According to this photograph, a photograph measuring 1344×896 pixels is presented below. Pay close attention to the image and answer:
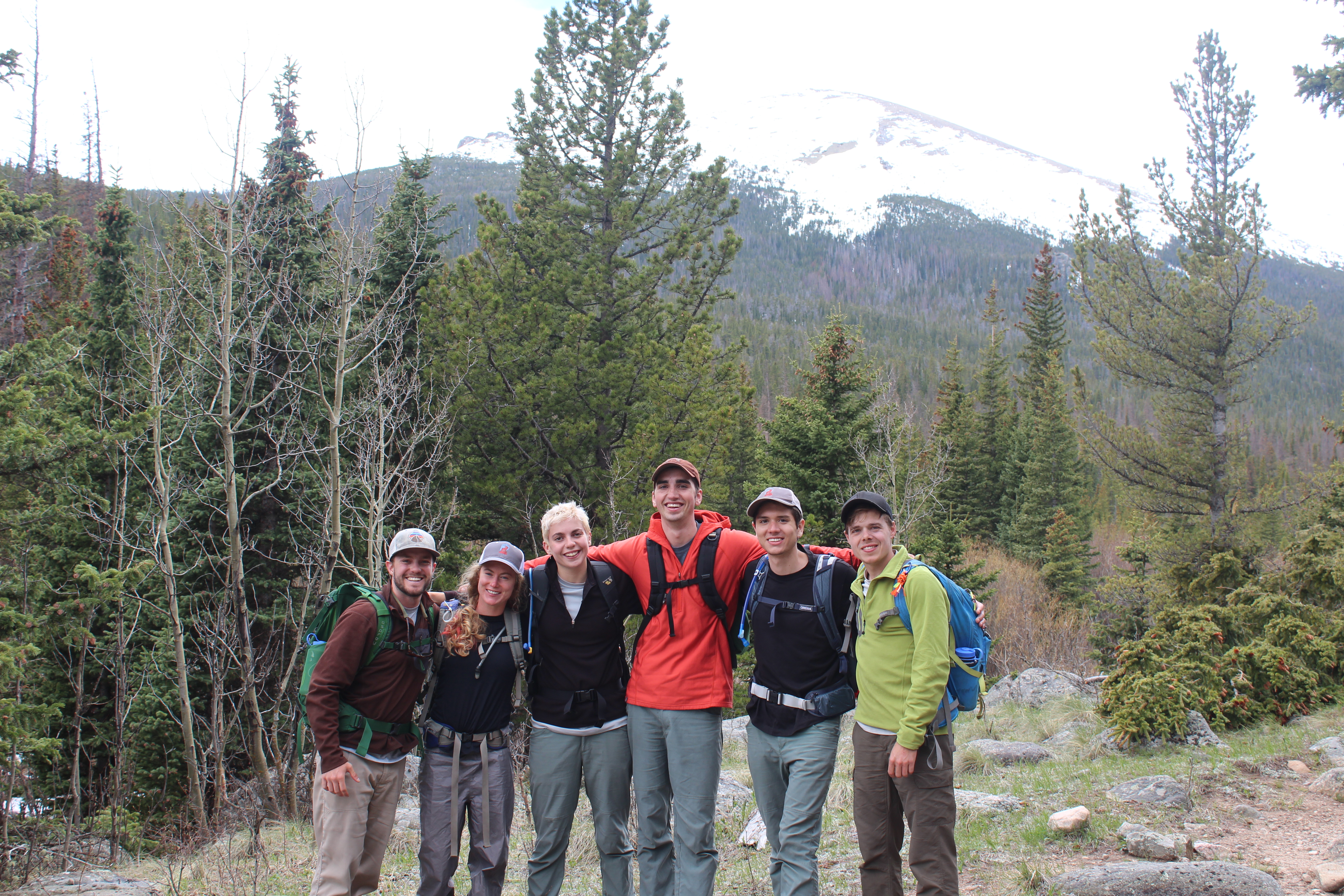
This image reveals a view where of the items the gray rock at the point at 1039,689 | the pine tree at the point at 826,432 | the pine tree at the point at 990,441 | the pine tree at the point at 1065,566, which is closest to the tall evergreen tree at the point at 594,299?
the pine tree at the point at 826,432

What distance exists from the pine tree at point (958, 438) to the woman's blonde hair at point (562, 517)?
31.3 meters

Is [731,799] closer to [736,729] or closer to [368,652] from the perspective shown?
[368,652]

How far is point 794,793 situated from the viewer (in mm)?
3615

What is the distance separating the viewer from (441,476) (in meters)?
13.6

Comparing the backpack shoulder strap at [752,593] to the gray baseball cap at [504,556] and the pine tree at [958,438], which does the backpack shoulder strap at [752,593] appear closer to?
the gray baseball cap at [504,556]

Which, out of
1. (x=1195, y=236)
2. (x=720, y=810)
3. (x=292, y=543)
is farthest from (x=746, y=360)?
(x=720, y=810)

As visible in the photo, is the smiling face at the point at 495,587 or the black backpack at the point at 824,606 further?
the smiling face at the point at 495,587

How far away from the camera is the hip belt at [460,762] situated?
3.75 meters

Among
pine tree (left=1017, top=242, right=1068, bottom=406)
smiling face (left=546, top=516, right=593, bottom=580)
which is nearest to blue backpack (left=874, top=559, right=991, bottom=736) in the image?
smiling face (left=546, top=516, right=593, bottom=580)

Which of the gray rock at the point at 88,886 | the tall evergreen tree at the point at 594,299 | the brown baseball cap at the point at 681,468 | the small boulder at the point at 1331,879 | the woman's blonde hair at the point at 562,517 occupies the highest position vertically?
the tall evergreen tree at the point at 594,299

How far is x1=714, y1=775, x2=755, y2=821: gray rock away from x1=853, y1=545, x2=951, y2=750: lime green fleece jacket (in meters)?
3.09

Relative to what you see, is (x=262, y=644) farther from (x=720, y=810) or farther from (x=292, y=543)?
(x=720, y=810)

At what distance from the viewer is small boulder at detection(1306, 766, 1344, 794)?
570 centimetres

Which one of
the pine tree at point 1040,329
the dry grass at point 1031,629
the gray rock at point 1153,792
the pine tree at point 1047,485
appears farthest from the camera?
the pine tree at point 1040,329
